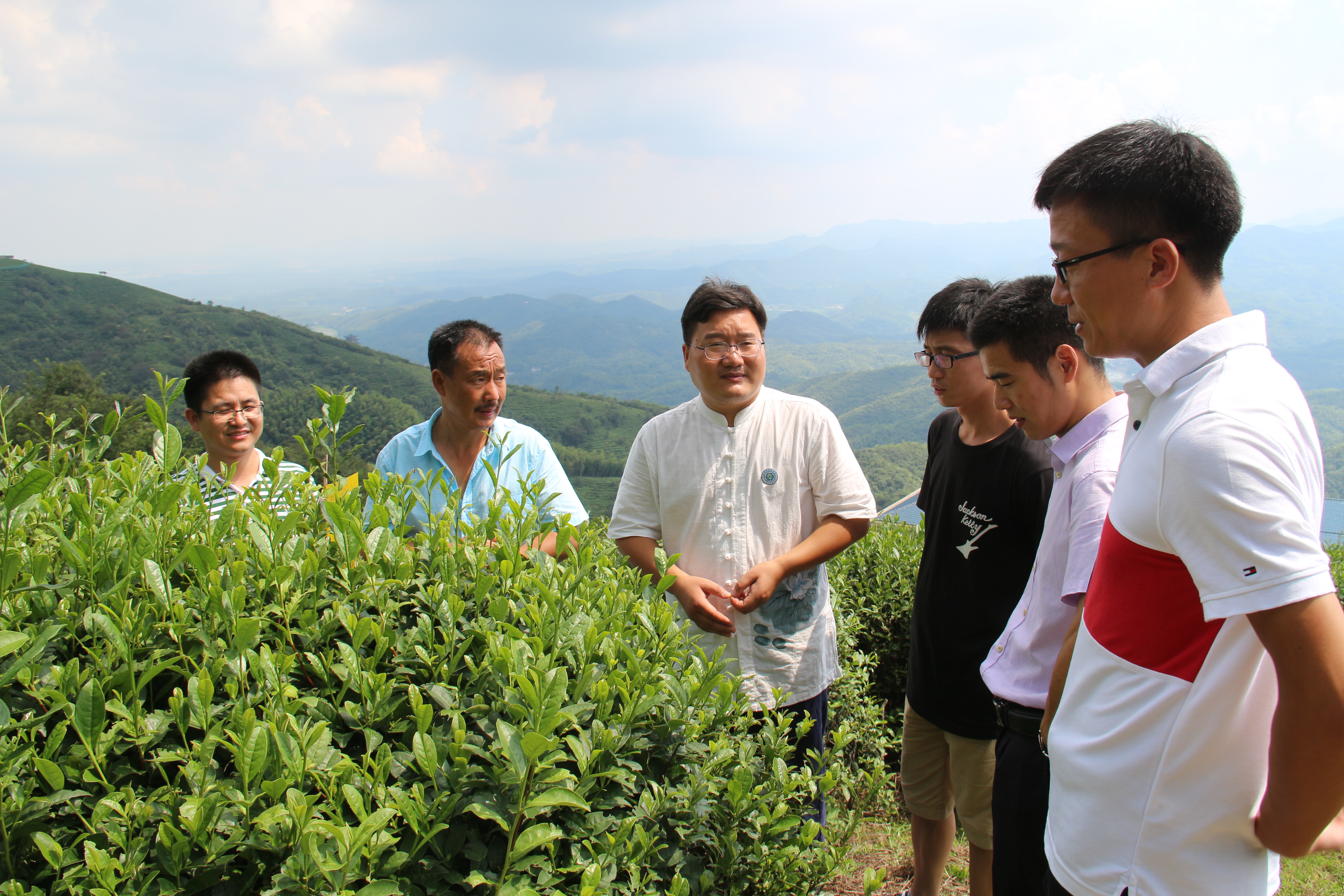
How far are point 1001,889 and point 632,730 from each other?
5.36 feet

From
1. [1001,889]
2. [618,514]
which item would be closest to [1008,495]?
[1001,889]

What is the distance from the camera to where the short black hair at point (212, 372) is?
3572 mm

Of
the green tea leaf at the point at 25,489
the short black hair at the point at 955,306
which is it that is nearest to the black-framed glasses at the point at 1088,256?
the short black hair at the point at 955,306

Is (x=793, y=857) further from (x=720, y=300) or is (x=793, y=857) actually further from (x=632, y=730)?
(x=720, y=300)

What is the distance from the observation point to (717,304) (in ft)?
10.2

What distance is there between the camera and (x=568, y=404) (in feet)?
282

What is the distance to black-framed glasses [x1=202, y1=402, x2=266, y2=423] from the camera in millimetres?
3475

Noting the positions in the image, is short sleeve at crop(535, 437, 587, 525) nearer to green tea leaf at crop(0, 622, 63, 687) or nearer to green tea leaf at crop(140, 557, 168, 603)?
green tea leaf at crop(140, 557, 168, 603)

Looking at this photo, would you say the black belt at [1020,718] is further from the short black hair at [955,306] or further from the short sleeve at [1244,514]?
the short black hair at [955,306]

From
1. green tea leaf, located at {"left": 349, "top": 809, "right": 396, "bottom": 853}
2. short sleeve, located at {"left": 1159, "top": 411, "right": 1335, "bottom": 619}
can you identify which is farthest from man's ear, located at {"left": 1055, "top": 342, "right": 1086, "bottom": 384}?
green tea leaf, located at {"left": 349, "top": 809, "right": 396, "bottom": 853}

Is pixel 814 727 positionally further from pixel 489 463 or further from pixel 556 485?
pixel 489 463

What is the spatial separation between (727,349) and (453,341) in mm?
1480

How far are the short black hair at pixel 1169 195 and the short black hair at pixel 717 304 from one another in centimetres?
161

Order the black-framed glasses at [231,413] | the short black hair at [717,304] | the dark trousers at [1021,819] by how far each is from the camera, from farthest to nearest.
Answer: the black-framed glasses at [231,413] < the short black hair at [717,304] < the dark trousers at [1021,819]
